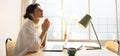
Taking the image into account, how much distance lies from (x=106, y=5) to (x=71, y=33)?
42.0 inches

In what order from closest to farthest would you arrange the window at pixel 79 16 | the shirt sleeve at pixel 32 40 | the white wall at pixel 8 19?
the shirt sleeve at pixel 32 40
the white wall at pixel 8 19
the window at pixel 79 16

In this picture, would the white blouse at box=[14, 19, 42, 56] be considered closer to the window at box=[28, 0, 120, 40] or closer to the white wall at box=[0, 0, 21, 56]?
the white wall at box=[0, 0, 21, 56]

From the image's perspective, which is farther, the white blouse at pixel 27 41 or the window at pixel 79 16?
the window at pixel 79 16

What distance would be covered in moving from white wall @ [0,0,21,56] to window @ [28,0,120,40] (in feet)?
2.67

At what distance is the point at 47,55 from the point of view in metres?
1.49

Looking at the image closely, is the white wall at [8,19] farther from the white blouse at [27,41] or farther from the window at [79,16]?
the white blouse at [27,41]

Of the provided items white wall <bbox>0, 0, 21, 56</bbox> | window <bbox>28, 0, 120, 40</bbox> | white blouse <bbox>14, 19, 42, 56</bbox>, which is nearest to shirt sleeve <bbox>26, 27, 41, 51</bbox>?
white blouse <bbox>14, 19, 42, 56</bbox>

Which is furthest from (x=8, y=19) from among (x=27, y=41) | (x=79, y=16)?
(x=79, y=16)

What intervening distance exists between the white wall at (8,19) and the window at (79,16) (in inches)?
32.0

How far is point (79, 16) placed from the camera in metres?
3.99

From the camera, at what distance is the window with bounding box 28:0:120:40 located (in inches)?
157

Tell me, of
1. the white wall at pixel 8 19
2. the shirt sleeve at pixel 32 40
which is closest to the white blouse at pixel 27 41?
the shirt sleeve at pixel 32 40

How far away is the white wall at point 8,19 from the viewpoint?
2534mm

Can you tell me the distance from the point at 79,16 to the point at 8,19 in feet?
5.75
